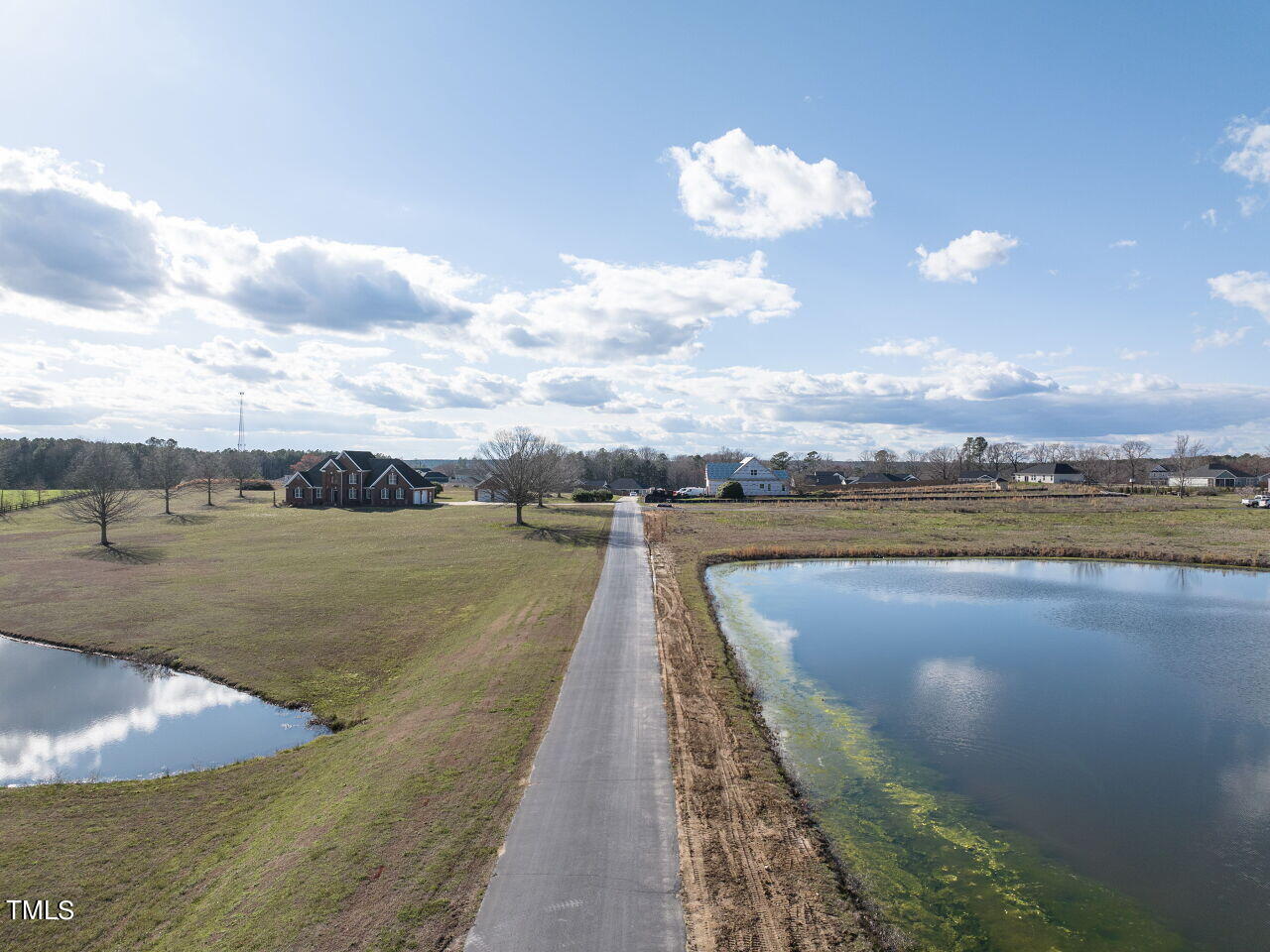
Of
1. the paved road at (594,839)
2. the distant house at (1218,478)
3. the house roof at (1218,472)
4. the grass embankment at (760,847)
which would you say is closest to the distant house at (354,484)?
the grass embankment at (760,847)

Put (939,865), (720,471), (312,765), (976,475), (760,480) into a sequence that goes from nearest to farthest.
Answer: (939,865) < (312,765) < (760,480) < (720,471) < (976,475)

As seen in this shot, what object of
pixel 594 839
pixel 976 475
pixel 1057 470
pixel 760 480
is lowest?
pixel 594 839

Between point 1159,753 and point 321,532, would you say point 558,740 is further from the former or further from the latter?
point 321,532

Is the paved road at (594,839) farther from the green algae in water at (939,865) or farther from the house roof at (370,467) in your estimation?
the house roof at (370,467)

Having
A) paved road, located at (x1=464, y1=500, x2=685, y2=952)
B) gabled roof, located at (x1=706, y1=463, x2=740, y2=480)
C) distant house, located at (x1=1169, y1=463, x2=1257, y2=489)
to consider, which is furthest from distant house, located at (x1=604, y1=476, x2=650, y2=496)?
paved road, located at (x1=464, y1=500, x2=685, y2=952)

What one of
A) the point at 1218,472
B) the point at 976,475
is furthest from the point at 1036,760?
the point at 976,475

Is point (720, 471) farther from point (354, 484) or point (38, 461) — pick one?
point (38, 461)
